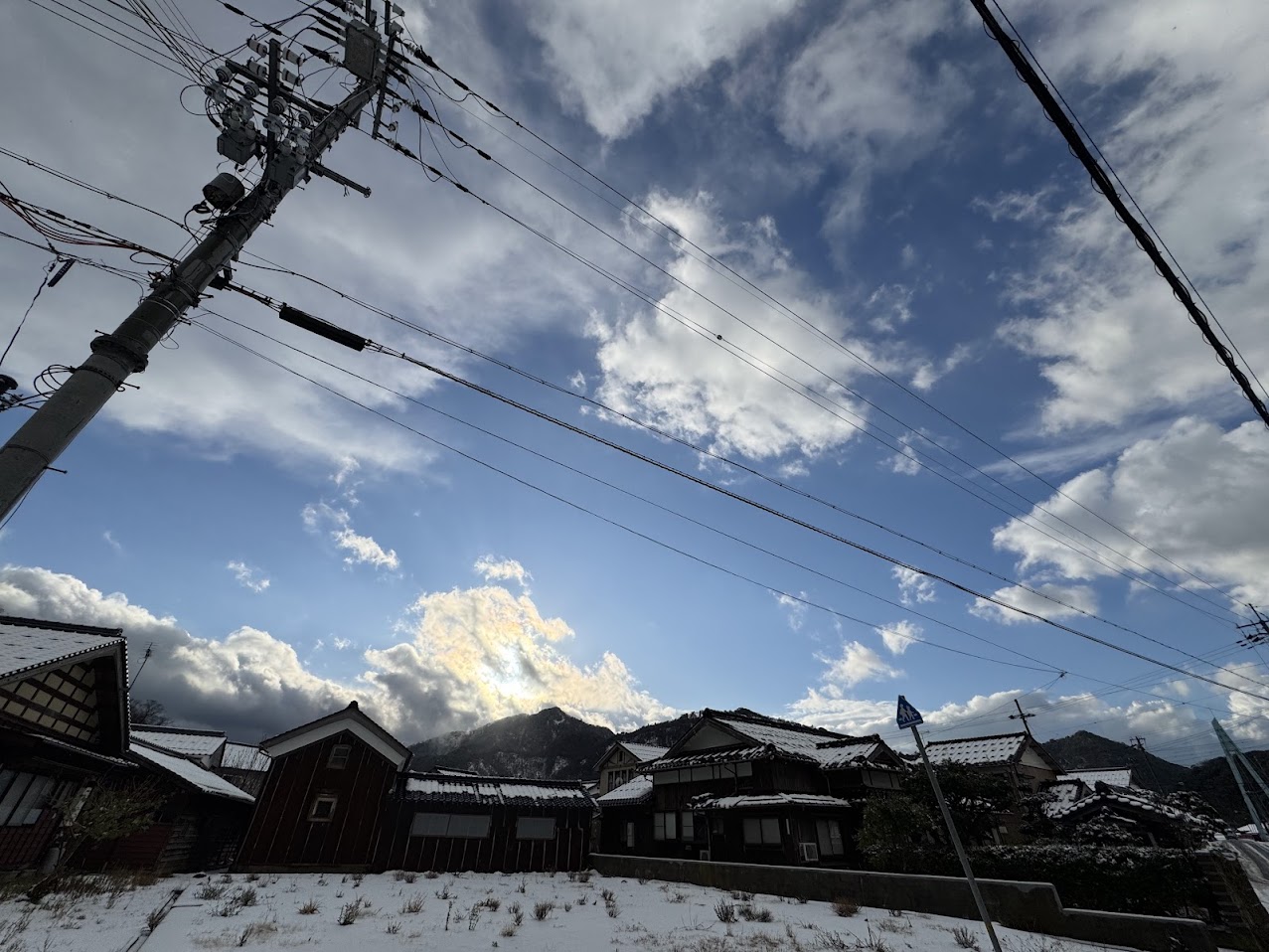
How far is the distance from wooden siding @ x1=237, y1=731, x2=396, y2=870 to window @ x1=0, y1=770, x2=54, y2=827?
33.8 feet

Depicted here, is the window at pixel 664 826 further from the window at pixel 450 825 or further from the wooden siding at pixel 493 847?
the window at pixel 450 825

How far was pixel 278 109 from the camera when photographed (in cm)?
748

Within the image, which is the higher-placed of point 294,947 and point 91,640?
point 91,640

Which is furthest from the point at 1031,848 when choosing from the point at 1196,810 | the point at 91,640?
the point at 91,640

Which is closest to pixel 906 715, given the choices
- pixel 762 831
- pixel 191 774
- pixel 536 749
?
pixel 762 831

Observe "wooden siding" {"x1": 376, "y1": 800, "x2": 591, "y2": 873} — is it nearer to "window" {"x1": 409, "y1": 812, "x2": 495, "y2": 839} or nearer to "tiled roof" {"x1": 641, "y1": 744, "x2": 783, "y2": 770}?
"window" {"x1": 409, "y1": 812, "x2": 495, "y2": 839}

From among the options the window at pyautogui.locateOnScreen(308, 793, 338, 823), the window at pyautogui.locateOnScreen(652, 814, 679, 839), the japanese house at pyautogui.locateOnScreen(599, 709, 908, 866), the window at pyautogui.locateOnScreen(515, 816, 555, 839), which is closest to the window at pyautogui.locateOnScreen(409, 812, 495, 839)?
the window at pyautogui.locateOnScreen(515, 816, 555, 839)

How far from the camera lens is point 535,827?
2794cm

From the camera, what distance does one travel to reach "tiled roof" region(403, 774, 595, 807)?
2680cm

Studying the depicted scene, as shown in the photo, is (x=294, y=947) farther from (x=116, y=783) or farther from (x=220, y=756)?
(x=220, y=756)

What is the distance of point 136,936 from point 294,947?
317 centimetres

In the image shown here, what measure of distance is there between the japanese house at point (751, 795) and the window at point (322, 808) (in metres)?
16.0

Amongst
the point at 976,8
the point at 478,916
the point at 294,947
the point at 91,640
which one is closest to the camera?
the point at 976,8

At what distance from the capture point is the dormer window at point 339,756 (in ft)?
83.9
